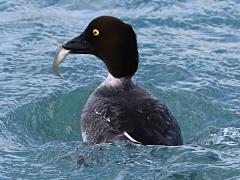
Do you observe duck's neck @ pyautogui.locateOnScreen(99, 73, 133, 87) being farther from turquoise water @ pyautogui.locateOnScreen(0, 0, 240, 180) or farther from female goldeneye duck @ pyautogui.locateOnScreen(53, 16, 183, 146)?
turquoise water @ pyautogui.locateOnScreen(0, 0, 240, 180)

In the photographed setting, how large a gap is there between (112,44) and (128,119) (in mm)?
1238

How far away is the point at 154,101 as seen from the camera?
348 inches

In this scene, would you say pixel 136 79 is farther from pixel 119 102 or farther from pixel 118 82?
pixel 119 102

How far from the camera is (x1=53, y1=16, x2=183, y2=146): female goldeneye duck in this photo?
8258mm

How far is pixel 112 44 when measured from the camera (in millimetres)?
9305

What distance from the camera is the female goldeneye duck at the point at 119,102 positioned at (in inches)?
325

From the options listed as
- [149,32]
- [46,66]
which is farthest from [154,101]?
[149,32]

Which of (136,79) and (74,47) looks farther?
(136,79)

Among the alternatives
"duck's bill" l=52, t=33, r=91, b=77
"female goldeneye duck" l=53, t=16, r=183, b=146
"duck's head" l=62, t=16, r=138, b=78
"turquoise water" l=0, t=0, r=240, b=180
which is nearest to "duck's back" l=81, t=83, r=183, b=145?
"female goldeneye duck" l=53, t=16, r=183, b=146

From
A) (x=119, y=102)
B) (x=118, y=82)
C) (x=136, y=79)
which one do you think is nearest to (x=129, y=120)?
(x=119, y=102)

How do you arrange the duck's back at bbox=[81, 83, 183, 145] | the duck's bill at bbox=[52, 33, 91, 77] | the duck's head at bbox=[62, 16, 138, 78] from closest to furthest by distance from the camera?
the duck's back at bbox=[81, 83, 183, 145], the duck's head at bbox=[62, 16, 138, 78], the duck's bill at bbox=[52, 33, 91, 77]

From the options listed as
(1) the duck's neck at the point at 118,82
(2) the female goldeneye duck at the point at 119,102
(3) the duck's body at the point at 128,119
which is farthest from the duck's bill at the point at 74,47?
(3) the duck's body at the point at 128,119

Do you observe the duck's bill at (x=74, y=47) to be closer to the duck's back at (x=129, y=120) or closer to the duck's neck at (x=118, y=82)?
the duck's neck at (x=118, y=82)

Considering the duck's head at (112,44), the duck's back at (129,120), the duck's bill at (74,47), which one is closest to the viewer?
the duck's back at (129,120)
